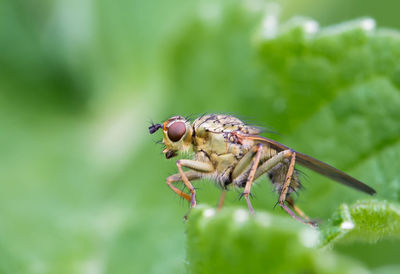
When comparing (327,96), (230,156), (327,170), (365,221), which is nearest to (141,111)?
(230,156)

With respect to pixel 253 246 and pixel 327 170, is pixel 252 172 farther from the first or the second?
pixel 253 246

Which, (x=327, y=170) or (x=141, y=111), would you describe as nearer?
(x=327, y=170)

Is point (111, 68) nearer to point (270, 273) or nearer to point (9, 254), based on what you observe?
point (9, 254)

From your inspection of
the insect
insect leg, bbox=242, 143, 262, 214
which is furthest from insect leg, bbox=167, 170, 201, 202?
insect leg, bbox=242, 143, 262, 214

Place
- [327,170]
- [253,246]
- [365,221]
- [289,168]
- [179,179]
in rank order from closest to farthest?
[253,246] → [365,221] → [327,170] → [289,168] → [179,179]

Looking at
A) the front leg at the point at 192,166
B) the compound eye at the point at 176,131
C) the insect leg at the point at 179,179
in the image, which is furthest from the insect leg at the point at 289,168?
the compound eye at the point at 176,131

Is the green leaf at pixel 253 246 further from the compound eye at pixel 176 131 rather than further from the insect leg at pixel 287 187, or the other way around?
the compound eye at pixel 176 131

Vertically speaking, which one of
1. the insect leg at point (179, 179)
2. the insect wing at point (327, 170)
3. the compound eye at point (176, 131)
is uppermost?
the compound eye at point (176, 131)
